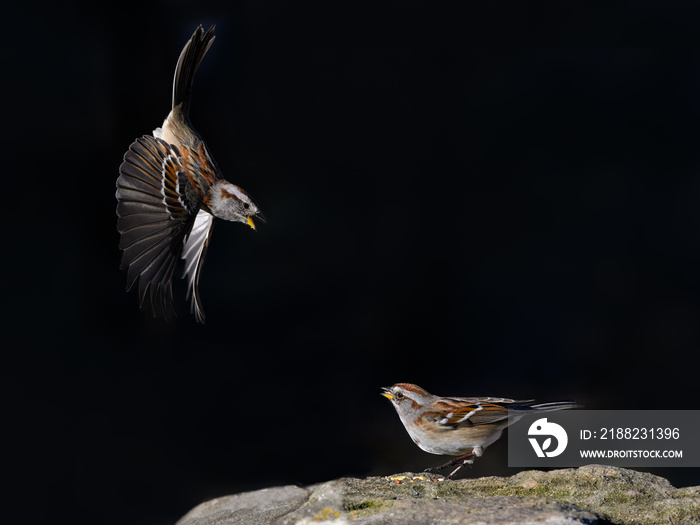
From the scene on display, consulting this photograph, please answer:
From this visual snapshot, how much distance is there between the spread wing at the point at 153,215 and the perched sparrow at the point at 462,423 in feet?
3.58

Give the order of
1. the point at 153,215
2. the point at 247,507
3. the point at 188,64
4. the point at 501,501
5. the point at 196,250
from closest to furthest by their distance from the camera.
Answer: the point at 501,501 < the point at 153,215 < the point at 188,64 < the point at 247,507 < the point at 196,250

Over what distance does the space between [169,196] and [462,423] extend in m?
1.40

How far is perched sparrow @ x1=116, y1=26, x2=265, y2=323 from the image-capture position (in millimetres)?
2535

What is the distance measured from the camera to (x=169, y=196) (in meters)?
2.62

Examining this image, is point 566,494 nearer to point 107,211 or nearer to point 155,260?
point 155,260

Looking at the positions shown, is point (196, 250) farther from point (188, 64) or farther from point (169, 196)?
point (188, 64)

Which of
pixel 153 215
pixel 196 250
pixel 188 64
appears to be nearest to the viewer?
pixel 153 215

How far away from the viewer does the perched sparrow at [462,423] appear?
294 centimetres

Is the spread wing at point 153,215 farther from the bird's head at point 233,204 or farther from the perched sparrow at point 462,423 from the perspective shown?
the perched sparrow at point 462,423

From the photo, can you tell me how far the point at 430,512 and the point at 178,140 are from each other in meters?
1.65

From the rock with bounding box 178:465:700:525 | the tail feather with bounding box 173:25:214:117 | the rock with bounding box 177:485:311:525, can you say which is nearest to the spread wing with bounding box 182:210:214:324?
the tail feather with bounding box 173:25:214:117

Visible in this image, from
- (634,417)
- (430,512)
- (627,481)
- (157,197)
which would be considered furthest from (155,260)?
(634,417)

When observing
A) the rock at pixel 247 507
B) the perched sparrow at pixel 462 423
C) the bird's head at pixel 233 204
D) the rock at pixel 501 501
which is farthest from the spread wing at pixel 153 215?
the perched sparrow at pixel 462 423

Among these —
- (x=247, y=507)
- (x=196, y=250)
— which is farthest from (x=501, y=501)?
(x=196, y=250)
